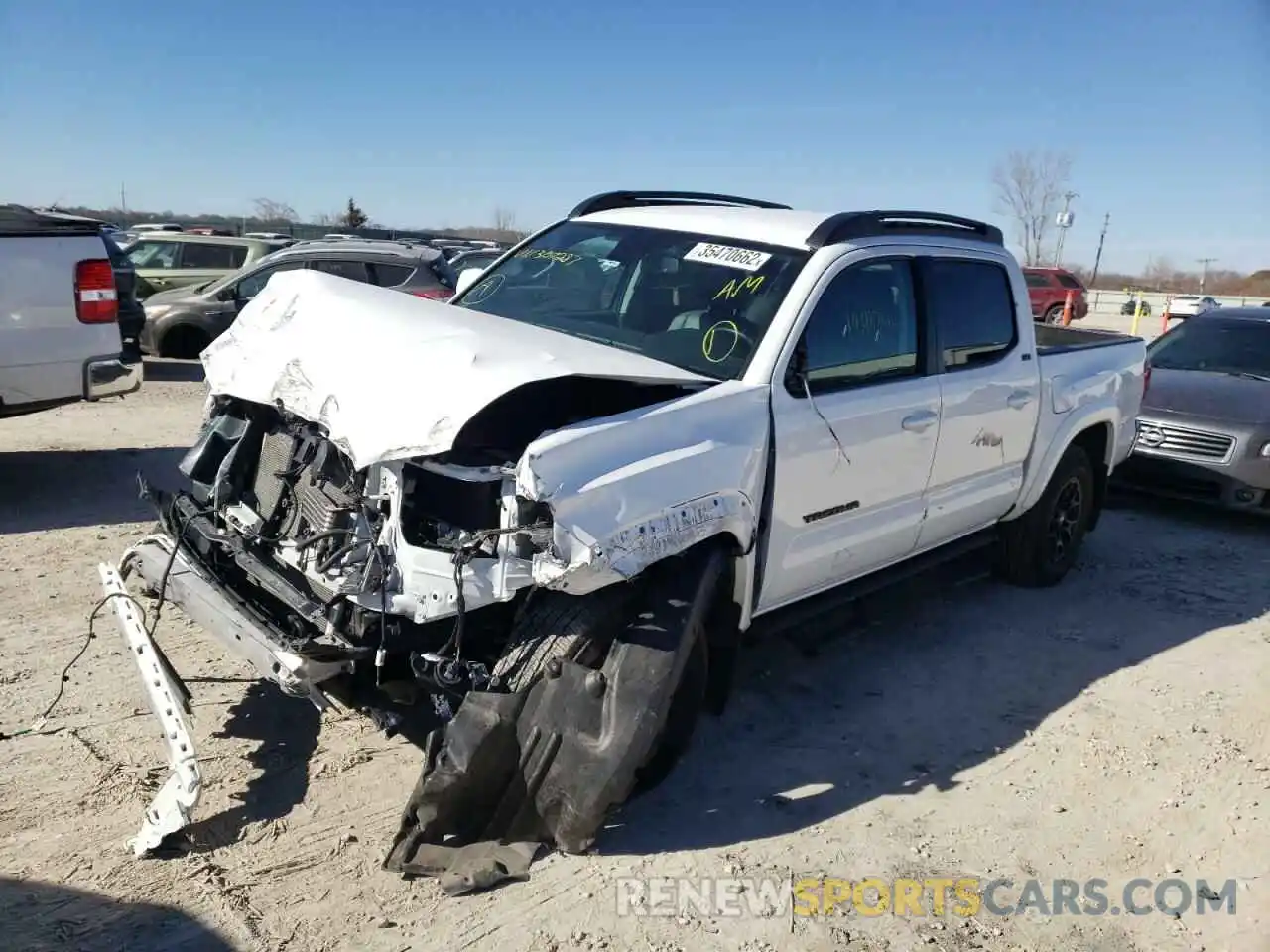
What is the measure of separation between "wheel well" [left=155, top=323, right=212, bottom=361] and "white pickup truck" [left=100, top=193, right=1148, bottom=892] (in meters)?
9.41

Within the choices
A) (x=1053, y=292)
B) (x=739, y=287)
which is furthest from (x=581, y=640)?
(x=1053, y=292)

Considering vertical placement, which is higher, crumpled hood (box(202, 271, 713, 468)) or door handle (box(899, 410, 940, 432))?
crumpled hood (box(202, 271, 713, 468))

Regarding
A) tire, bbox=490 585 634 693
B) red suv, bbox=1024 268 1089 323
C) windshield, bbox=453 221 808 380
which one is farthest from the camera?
red suv, bbox=1024 268 1089 323

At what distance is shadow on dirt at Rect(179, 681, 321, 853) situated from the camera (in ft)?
11.1

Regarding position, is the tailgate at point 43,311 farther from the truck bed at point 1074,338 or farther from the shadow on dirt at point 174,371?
the truck bed at point 1074,338

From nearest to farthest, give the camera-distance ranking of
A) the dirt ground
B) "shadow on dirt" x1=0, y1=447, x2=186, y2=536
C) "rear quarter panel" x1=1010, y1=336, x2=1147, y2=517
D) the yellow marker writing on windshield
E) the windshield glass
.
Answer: the dirt ground
the yellow marker writing on windshield
"rear quarter panel" x1=1010, y1=336, x2=1147, y2=517
"shadow on dirt" x1=0, y1=447, x2=186, y2=536
the windshield glass

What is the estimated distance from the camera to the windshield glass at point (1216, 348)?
885cm

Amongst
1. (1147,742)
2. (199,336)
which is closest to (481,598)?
(1147,742)

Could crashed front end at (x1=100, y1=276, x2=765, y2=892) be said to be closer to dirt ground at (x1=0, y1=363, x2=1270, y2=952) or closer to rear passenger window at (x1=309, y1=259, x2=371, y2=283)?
dirt ground at (x1=0, y1=363, x2=1270, y2=952)

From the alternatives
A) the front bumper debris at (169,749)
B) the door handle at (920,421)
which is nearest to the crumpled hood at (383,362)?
the front bumper debris at (169,749)

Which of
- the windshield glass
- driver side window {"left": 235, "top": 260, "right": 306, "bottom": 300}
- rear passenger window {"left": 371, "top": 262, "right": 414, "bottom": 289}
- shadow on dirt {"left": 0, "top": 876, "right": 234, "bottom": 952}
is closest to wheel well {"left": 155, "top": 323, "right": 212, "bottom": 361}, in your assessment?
driver side window {"left": 235, "top": 260, "right": 306, "bottom": 300}

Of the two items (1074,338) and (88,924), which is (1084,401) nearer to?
(1074,338)

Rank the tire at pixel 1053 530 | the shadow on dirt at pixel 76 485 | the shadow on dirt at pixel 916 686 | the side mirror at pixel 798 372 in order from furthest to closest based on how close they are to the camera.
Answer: the shadow on dirt at pixel 76 485 → the tire at pixel 1053 530 → the side mirror at pixel 798 372 → the shadow on dirt at pixel 916 686

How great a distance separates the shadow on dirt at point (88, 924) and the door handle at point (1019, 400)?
167 inches
